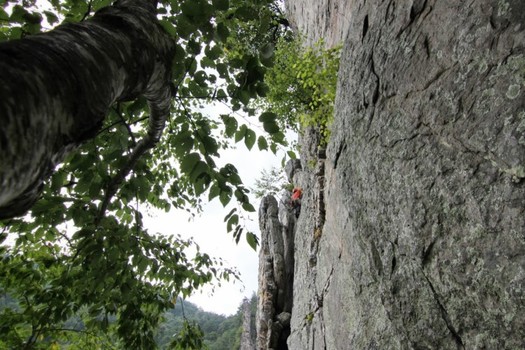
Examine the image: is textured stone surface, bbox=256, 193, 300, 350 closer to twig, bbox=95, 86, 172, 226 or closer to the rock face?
the rock face

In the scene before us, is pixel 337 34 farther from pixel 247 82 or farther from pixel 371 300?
pixel 247 82

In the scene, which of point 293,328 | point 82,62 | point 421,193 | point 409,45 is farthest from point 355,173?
point 293,328

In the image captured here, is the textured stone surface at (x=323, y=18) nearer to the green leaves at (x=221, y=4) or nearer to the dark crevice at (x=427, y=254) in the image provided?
the dark crevice at (x=427, y=254)

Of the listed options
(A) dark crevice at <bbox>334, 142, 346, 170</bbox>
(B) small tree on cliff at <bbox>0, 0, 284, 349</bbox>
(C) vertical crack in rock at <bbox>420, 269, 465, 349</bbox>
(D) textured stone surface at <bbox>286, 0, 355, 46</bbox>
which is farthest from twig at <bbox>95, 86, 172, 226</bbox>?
(D) textured stone surface at <bbox>286, 0, 355, 46</bbox>

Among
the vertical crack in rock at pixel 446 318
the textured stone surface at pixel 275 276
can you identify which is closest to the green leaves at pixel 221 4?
the vertical crack in rock at pixel 446 318

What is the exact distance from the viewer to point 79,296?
3641 millimetres

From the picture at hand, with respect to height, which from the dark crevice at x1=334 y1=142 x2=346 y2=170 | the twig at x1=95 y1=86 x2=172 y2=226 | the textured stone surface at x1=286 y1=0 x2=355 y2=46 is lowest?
the twig at x1=95 y1=86 x2=172 y2=226

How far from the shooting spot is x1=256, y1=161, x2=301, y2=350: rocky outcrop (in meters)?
12.6

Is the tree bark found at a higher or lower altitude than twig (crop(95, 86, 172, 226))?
lower

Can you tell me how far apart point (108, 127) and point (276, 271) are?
12763 millimetres

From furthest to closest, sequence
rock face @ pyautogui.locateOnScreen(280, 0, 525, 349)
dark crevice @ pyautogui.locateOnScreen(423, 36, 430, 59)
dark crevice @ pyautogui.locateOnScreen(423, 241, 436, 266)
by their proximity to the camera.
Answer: dark crevice @ pyautogui.locateOnScreen(423, 36, 430, 59)
dark crevice @ pyautogui.locateOnScreen(423, 241, 436, 266)
rock face @ pyautogui.locateOnScreen(280, 0, 525, 349)

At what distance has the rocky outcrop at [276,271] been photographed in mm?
12594

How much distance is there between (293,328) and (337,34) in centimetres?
877

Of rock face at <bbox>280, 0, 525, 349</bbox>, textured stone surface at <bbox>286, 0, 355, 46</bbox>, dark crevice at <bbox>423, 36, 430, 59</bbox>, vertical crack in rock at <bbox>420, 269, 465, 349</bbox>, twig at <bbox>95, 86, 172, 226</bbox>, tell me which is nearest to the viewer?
twig at <bbox>95, 86, 172, 226</bbox>
